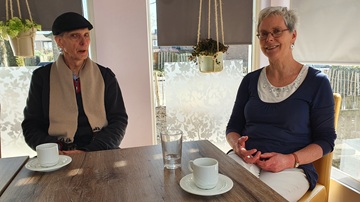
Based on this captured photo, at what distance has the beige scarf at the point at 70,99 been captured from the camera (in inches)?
63.7

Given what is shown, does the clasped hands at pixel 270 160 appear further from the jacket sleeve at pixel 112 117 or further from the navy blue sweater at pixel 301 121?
the jacket sleeve at pixel 112 117

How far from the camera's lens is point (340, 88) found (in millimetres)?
2107

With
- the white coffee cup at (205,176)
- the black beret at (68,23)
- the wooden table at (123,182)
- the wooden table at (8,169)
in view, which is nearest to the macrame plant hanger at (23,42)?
the black beret at (68,23)

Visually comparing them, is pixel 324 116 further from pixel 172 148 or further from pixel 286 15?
pixel 172 148

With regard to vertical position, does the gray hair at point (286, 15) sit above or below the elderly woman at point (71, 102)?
above

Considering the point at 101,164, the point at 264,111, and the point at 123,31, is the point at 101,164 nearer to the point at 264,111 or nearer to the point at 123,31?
the point at 264,111

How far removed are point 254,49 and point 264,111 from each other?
1366 mm

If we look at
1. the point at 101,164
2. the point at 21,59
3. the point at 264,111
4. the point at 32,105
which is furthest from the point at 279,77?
the point at 21,59

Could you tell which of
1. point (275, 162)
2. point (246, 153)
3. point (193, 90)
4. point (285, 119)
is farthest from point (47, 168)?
point (193, 90)

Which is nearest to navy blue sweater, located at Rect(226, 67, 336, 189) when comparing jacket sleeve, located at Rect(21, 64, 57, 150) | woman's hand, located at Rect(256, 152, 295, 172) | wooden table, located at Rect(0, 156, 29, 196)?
woman's hand, located at Rect(256, 152, 295, 172)

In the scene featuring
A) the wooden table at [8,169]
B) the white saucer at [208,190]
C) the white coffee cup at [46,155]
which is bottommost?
the wooden table at [8,169]

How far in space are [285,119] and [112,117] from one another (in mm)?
986

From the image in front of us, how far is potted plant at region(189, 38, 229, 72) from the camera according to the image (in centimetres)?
229

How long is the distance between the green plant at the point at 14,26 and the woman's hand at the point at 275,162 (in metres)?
1.78
